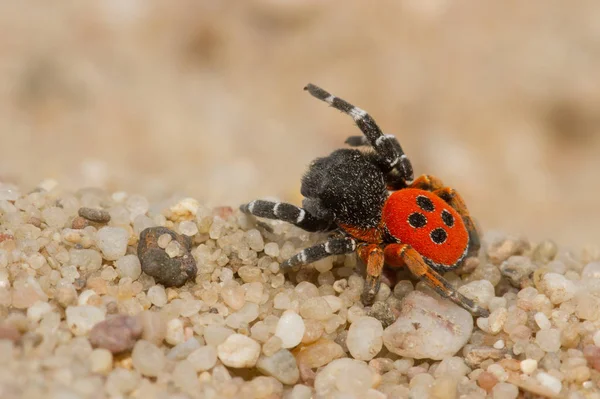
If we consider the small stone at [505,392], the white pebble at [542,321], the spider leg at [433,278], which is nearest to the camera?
the small stone at [505,392]

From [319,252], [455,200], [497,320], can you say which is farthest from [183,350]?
[455,200]

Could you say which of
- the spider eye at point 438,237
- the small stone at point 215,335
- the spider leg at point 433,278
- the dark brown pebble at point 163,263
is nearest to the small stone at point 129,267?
the dark brown pebble at point 163,263

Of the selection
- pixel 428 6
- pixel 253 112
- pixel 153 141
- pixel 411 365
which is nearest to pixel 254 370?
pixel 411 365

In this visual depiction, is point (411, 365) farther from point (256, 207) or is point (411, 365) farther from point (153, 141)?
point (153, 141)

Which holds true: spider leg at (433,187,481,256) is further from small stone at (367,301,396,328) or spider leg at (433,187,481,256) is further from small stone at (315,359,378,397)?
small stone at (315,359,378,397)

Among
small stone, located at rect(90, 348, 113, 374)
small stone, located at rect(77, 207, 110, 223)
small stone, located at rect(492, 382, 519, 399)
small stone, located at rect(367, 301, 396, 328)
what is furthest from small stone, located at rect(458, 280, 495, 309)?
small stone, located at rect(77, 207, 110, 223)

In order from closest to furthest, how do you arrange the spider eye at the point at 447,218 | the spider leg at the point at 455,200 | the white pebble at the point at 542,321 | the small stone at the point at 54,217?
the white pebble at the point at 542,321
the small stone at the point at 54,217
the spider eye at the point at 447,218
the spider leg at the point at 455,200

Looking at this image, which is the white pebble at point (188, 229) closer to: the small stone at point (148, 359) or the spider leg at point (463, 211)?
the small stone at point (148, 359)
